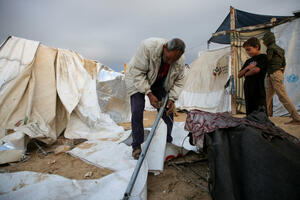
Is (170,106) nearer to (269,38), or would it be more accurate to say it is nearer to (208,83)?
(269,38)

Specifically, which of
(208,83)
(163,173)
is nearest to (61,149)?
(163,173)

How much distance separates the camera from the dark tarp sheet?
78 centimetres

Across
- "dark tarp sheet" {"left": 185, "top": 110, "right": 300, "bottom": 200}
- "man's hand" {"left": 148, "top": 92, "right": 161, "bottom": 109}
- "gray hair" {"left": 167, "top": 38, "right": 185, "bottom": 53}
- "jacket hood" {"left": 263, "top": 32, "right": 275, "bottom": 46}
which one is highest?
"jacket hood" {"left": 263, "top": 32, "right": 275, "bottom": 46}

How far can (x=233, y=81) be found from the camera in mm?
4336

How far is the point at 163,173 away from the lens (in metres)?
1.52

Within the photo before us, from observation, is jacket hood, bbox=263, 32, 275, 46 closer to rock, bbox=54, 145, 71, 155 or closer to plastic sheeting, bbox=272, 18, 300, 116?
plastic sheeting, bbox=272, 18, 300, 116

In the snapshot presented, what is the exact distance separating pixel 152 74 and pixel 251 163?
1.13m

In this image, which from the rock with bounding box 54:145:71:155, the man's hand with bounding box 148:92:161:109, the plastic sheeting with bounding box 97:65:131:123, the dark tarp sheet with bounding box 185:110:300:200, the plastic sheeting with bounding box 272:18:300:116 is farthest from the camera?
the plastic sheeting with bounding box 272:18:300:116

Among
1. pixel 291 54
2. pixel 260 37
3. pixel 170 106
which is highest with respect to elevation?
pixel 260 37

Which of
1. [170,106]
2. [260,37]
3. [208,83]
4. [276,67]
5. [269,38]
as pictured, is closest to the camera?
[170,106]

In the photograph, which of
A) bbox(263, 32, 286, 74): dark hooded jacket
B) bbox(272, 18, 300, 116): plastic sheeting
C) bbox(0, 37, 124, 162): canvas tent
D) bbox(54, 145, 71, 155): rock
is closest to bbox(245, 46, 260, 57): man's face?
bbox(263, 32, 286, 74): dark hooded jacket

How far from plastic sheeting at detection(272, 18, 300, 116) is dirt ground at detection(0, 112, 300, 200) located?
3836mm

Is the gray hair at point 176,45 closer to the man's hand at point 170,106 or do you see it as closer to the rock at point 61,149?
the man's hand at point 170,106

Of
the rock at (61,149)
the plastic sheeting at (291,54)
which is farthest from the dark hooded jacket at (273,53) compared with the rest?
the rock at (61,149)
